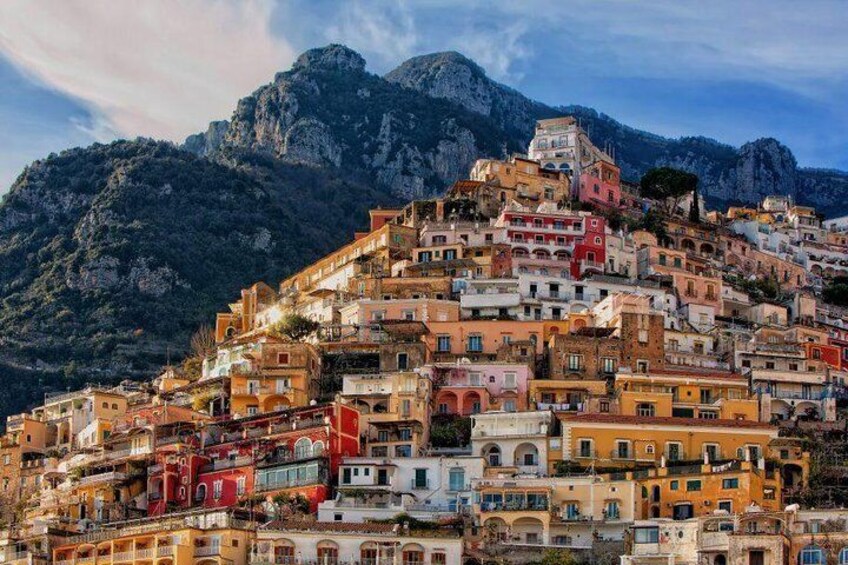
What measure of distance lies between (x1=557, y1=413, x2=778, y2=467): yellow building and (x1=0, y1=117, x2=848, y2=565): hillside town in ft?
0.35

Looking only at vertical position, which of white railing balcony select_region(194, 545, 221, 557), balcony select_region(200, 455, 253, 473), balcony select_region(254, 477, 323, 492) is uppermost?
balcony select_region(200, 455, 253, 473)

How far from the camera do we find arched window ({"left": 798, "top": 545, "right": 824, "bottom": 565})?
64250 millimetres

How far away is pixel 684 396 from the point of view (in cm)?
8469

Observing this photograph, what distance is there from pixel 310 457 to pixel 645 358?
77.4 feet

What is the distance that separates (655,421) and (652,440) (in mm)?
1119

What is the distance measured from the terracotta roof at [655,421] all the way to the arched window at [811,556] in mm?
13758

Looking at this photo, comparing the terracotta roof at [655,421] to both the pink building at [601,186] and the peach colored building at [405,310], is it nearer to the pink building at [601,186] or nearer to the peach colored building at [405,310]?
the peach colored building at [405,310]

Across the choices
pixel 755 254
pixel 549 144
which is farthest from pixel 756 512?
pixel 549 144

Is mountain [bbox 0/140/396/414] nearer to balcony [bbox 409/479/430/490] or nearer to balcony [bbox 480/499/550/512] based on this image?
balcony [bbox 409/479/430/490]

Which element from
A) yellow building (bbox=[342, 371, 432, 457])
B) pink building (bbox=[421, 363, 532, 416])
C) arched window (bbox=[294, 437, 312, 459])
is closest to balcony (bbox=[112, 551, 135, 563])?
arched window (bbox=[294, 437, 312, 459])

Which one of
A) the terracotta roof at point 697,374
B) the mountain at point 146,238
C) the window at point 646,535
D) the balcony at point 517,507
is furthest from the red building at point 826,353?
the mountain at point 146,238

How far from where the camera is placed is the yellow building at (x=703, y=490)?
71.0 m

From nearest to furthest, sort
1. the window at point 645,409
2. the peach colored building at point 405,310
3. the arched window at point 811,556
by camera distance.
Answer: the arched window at point 811,556, the window at point 645,409, the peach colored building at point 405,310

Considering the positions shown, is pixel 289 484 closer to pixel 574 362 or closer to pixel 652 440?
pixel 652 440
